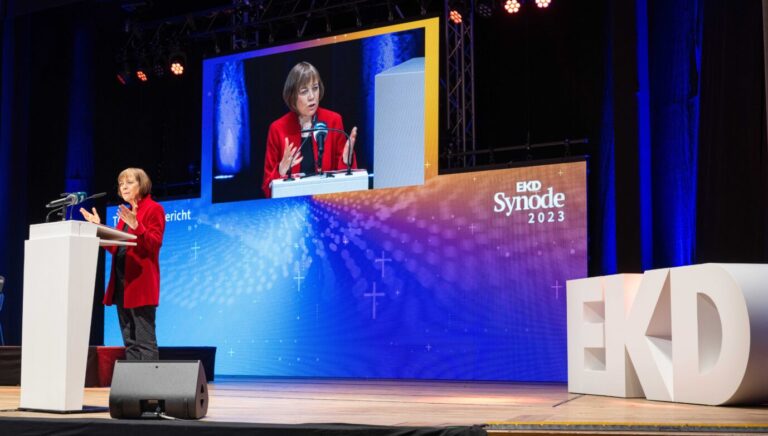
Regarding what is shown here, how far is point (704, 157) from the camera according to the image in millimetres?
5762

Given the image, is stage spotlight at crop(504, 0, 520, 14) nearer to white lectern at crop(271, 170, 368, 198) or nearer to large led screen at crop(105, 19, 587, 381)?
large led screen at crop(105, 19, 587, 381)

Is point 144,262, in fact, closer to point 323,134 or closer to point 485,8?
point 323,134

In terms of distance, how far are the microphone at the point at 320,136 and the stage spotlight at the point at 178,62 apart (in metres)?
2.01

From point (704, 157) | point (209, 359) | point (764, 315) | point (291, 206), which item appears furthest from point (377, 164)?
point (764, 315)

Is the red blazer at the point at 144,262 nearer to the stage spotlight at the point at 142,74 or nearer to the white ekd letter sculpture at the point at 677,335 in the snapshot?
the white ekd letter sculpture at the point at 677,335

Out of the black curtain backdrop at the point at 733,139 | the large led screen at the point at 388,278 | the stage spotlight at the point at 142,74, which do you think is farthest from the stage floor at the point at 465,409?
the stage spotlight at the point at 142,74

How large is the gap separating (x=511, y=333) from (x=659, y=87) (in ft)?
7.74

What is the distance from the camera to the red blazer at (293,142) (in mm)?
8312

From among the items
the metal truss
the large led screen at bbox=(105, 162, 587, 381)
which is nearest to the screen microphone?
the large led screen at bbox=(105, 162, 587, 381)

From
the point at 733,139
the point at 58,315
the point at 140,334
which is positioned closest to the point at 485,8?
the point at 733,139

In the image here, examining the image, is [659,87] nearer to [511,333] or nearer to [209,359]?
[511,333]

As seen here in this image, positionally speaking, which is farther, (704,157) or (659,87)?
(659,87)

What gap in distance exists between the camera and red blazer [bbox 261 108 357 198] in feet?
27.3

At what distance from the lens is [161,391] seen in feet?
11.0
